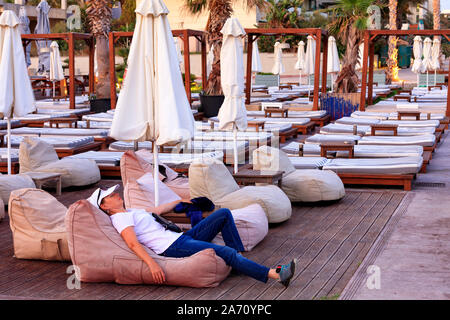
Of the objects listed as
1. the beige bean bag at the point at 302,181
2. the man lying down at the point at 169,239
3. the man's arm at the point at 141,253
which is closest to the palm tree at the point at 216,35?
the beige bean bag at the point at 302,181

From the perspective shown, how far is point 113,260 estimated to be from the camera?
17.5 feet

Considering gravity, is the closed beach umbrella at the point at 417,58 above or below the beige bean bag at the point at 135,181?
above

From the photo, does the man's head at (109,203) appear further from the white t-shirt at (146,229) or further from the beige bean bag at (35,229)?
the beige bean bag at (35,229)

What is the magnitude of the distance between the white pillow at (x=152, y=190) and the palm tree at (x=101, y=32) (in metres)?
14.4

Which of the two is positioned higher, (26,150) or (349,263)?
(26,150)

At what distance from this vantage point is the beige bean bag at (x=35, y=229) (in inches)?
238

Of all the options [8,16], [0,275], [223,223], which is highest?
[8,16]

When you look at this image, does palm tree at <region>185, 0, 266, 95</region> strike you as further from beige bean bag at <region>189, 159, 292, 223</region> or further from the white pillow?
beige bean bag at <region>189, 159, 292, 223</region>

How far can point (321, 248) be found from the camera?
6.46 metres

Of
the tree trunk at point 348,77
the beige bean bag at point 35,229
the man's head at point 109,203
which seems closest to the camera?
the man's head at point 109,203

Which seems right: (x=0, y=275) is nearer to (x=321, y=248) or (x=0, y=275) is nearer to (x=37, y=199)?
(x=37, y=199)

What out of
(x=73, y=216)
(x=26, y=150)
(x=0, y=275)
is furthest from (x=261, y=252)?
(x=26, y=150)
